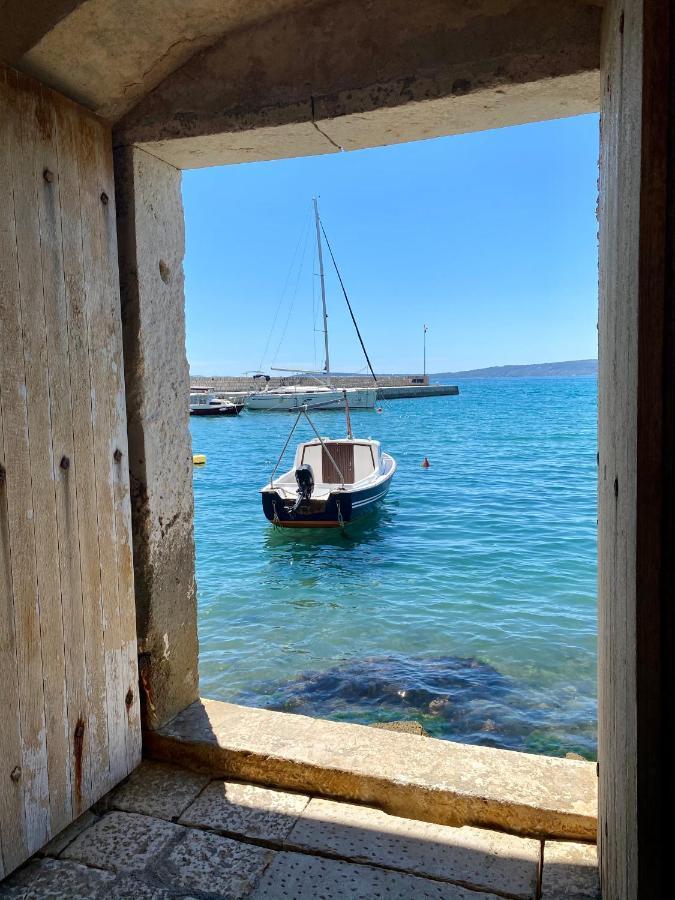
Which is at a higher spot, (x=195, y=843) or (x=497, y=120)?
(x=497, y=120)

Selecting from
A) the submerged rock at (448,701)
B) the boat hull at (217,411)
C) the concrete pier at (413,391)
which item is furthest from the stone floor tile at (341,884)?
the concrete pier at (413,391)

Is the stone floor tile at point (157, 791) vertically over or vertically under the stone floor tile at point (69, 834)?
under

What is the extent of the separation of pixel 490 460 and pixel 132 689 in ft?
81.6

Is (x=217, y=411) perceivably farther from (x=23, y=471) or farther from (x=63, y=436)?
(x=23, y=471)

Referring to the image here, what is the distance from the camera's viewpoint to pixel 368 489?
13.5 m

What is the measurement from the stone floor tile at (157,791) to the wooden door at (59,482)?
2.9 inches

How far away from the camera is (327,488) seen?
1405 cm

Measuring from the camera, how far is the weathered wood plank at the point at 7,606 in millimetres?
1863

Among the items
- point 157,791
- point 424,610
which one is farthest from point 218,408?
point 157,791

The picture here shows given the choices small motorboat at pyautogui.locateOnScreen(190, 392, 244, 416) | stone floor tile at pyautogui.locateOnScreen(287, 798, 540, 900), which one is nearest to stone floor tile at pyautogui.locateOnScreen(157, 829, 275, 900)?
stone floor tile at pyautogui.locateOnScreen(287, 798, 540, 900)

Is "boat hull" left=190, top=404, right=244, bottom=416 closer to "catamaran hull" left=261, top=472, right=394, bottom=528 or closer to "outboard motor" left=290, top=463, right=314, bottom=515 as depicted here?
"outboard motor" left=290, top=463, right=314, bottom=515

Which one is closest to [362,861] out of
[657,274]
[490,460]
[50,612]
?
[50,612]

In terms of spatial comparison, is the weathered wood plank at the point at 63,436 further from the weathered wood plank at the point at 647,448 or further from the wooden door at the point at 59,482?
the weathered wood plank at the point at 647,448

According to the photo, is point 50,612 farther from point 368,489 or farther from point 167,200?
point 368,489
